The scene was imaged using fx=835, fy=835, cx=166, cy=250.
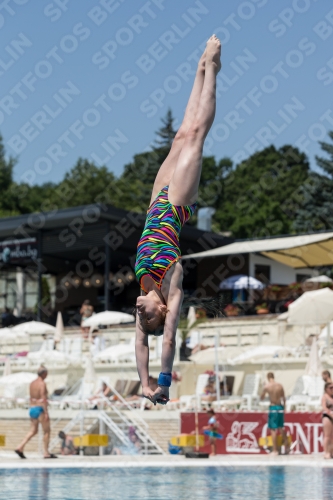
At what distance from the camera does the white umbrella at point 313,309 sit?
1959 cm

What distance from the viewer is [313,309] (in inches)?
773

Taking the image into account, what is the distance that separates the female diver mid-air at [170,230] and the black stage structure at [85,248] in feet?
68.9

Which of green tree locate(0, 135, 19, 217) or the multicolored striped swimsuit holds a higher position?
green tree locate(0, 135, 19, 217)

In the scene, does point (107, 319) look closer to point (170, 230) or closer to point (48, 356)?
point (48, 356)

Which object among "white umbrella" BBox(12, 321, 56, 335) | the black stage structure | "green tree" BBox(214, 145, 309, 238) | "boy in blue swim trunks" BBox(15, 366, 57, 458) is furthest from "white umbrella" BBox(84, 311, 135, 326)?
"green tree" BBox(214, 145, 309, 238)

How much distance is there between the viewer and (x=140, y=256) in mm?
6645

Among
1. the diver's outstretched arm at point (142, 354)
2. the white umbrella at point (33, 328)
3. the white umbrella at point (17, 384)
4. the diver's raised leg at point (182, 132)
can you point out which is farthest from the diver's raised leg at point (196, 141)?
the white umbrella at point (33, 328)

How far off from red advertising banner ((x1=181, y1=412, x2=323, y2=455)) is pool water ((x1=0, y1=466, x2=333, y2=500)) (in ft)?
12.2

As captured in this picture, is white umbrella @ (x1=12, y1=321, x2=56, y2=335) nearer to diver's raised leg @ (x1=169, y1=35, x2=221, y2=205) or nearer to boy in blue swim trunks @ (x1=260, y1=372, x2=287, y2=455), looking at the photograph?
boy in blue swim trunks @ (x1=260, y1=372, x2=287, y2=455)

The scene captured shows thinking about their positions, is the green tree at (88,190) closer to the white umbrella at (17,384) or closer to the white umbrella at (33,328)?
the white umbrella at (33,328)

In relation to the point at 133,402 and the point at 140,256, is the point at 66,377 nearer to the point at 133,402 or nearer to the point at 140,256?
the point at 133,402

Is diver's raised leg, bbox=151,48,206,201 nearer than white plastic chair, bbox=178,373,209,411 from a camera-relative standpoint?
Yes

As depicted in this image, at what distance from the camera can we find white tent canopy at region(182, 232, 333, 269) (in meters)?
25.5

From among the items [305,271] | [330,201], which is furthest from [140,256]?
[330,201]
